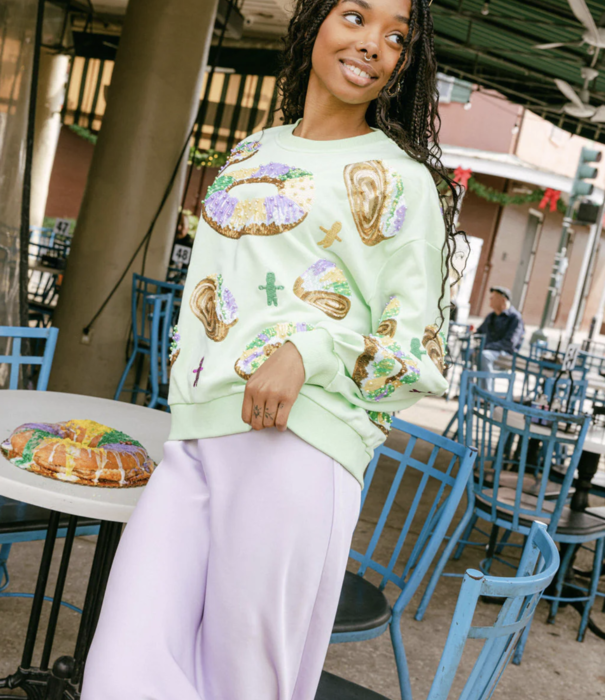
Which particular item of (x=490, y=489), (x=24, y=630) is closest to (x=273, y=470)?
(x=24, y=630)

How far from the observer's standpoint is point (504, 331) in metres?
8.37

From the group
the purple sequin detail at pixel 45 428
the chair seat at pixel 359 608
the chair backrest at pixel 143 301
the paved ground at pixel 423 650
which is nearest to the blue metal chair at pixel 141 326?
the chair backrest at pixel 143 301

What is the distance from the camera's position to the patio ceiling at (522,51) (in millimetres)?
7203

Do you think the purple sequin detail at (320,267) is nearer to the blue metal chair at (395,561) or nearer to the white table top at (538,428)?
the blue metal chair at (395,561)

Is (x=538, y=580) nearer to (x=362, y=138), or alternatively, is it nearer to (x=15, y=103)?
(x=362, y=138)

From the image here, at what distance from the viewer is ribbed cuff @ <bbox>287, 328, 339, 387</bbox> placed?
3.48ft

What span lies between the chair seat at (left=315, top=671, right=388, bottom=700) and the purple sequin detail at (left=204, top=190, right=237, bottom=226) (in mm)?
898

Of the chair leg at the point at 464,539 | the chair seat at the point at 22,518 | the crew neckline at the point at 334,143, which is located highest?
the crew neckline at the point at 334,143

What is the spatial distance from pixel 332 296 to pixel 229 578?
1.38ft

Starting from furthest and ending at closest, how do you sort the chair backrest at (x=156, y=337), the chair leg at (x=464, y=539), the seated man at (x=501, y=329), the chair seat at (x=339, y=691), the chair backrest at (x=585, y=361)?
1. the seated man at (x=501, y=329)
2. the chair backrest at (x=585, y=361)
3. the chair backrest at (x=156, y=337)
4. the chair leg at (x=464, y=539)
5. the chair seat at (x=339, y=691)

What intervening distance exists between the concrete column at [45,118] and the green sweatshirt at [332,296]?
1019 cm

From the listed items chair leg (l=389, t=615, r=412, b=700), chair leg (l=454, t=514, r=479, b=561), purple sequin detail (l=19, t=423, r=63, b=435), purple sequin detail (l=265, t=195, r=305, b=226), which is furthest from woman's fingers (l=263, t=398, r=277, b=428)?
chair leg (l=454, t=514, r=479, b=561)

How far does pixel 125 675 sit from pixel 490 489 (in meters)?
2.87

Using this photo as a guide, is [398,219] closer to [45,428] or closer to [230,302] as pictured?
[230,302]
